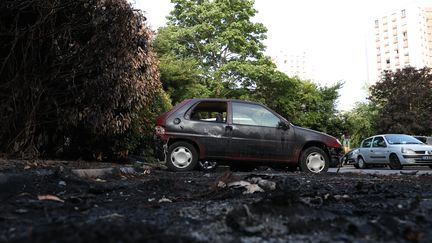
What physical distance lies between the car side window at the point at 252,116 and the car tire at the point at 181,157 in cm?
113

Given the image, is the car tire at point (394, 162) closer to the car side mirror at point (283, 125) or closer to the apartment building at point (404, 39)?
the car side mirror at point (283, 125)

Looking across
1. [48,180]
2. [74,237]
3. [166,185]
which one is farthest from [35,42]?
[74,237]

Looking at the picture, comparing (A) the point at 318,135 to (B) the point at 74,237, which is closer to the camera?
(B) the point at 74,237

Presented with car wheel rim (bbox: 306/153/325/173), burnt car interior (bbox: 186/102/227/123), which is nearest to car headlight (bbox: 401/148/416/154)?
car wheel rim (bbox: 306/153/325/173)

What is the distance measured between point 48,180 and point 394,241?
12.3 feet

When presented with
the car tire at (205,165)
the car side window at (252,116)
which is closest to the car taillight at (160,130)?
the car side window at (252,116)

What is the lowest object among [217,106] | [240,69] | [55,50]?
[217,106]

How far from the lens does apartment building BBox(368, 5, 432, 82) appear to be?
385 ft

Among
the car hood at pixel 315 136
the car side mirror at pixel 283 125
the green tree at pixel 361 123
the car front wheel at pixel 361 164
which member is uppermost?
the green tree at pixel 361 123

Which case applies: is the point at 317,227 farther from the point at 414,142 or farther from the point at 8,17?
the point at 414,142

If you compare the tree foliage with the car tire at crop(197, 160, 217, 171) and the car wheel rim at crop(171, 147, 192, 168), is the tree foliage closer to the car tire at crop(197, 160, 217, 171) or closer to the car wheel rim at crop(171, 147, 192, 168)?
the car wheel rim at crop(171, 147, 192, 168)

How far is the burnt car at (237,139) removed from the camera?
8633 mm

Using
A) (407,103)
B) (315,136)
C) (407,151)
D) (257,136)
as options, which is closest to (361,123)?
(407,103)

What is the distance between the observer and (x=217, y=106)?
9.32 m
